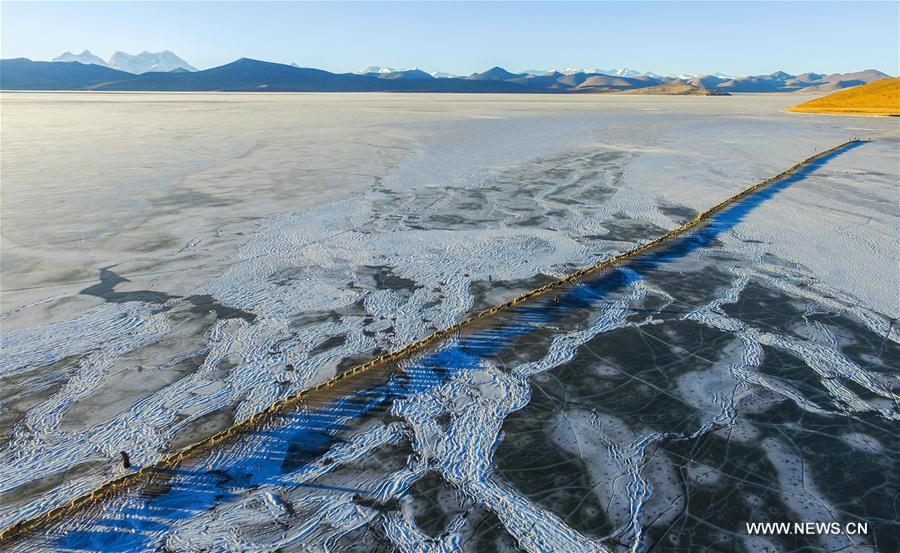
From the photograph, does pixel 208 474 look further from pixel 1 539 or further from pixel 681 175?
pixel 681 175

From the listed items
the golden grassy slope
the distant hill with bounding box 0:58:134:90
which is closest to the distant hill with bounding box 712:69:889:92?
the golden grassy slope

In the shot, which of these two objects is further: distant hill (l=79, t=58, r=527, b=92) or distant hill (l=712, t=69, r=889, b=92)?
distant hill (l=712, t=69, r=889, b=92)

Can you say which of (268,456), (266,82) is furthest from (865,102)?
(266,82)

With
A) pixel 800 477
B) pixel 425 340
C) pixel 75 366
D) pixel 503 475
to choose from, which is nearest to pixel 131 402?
pixel 75 366

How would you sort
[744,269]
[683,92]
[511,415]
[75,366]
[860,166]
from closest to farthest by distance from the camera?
[511,415] → [75,366] → [744,269] → [860,166] → [683,92]

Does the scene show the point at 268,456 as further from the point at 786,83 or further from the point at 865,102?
the point at 786,83

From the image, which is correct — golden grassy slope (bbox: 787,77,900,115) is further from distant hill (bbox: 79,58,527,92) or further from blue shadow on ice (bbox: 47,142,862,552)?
distant hill (bbox: 79,58,527,92)
